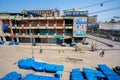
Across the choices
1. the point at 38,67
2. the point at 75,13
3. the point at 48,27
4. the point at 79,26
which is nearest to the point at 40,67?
the point at 38,67

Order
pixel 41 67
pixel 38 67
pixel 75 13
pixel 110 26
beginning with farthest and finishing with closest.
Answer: pixel 110 26, pixel 75 13, pixel 38 67, pixel 41 67

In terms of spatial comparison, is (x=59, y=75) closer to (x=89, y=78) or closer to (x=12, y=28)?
(x=89, y=78)

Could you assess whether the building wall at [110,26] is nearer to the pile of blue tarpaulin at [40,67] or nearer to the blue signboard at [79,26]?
the blue signboard at [79,26]

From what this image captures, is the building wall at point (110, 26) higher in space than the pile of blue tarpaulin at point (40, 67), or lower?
higher

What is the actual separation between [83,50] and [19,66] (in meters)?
22.2

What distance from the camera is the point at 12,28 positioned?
153 feet

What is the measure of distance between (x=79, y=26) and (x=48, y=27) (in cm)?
1285

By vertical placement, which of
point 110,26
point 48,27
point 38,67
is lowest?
point 38,67

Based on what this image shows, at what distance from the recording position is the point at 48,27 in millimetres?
44125

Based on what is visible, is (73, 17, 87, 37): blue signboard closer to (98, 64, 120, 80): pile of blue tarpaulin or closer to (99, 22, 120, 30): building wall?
(98, 64, 120, 80): pile of blue tarpaulin

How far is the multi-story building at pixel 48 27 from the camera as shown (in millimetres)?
42156

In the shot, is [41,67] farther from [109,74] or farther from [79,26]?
[79,26]

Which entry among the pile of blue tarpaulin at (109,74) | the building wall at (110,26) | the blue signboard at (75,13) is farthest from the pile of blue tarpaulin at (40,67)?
the building wall at (110,26)

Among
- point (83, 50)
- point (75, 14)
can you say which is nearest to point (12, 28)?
point (75, 14)
